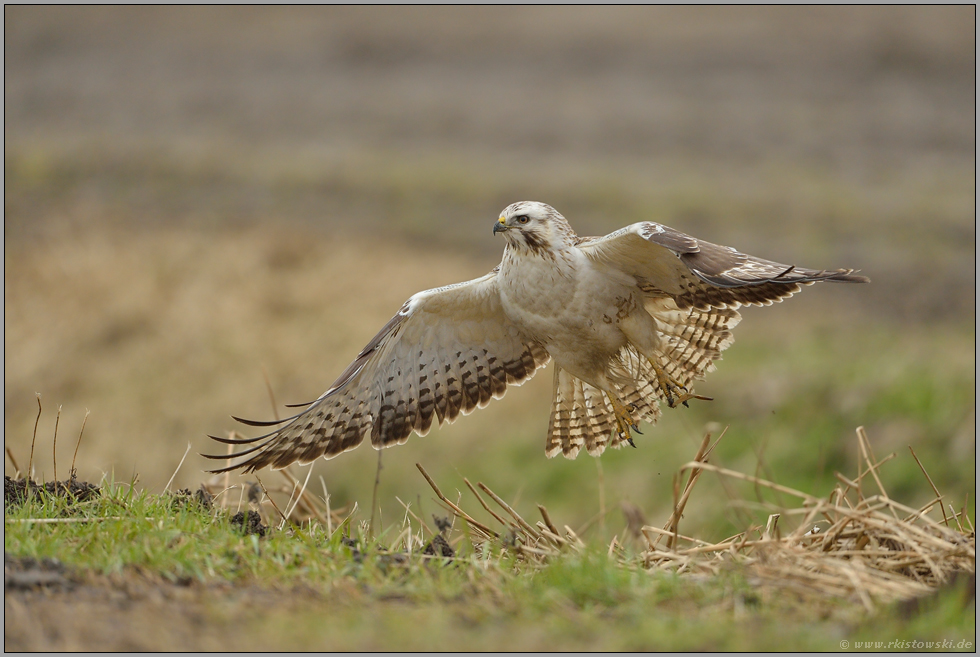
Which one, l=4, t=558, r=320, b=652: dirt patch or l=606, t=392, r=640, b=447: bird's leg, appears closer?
l=4, t=558, r=320, b=652: dirt patch

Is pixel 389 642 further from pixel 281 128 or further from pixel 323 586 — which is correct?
pixel 281 128

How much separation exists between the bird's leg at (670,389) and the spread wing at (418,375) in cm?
78

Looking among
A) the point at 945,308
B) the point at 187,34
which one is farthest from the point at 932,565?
the point at 187,34

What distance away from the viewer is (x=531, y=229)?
5113mm

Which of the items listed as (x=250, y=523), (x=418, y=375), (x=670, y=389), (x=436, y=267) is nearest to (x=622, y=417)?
(x=670, y=389)

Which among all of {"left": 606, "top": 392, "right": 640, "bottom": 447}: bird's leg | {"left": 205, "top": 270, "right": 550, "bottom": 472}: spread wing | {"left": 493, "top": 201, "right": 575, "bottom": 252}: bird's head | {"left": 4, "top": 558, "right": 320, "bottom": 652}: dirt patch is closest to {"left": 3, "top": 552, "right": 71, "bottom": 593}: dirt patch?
{"left": 4, "top": 558, "right": 320, "bottom": 652}: dirt patch

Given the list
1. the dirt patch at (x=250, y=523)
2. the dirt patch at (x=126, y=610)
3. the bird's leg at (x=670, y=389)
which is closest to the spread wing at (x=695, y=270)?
the bird's leg at (x=670, y=389)

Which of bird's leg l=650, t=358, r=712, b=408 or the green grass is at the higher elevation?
bird's leg l=650, t=358, r=712, b=408

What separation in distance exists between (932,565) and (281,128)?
23.1 meters

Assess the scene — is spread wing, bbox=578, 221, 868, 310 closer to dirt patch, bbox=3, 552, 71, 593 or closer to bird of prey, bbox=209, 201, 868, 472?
bird of prey, bbox=209, 201, 868, 472

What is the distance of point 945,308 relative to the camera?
45.7 feet

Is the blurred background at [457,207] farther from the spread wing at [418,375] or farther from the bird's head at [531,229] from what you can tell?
the bird's head at [531,229]

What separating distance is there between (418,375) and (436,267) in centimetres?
1063

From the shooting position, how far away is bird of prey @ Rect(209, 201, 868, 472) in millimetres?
5102
